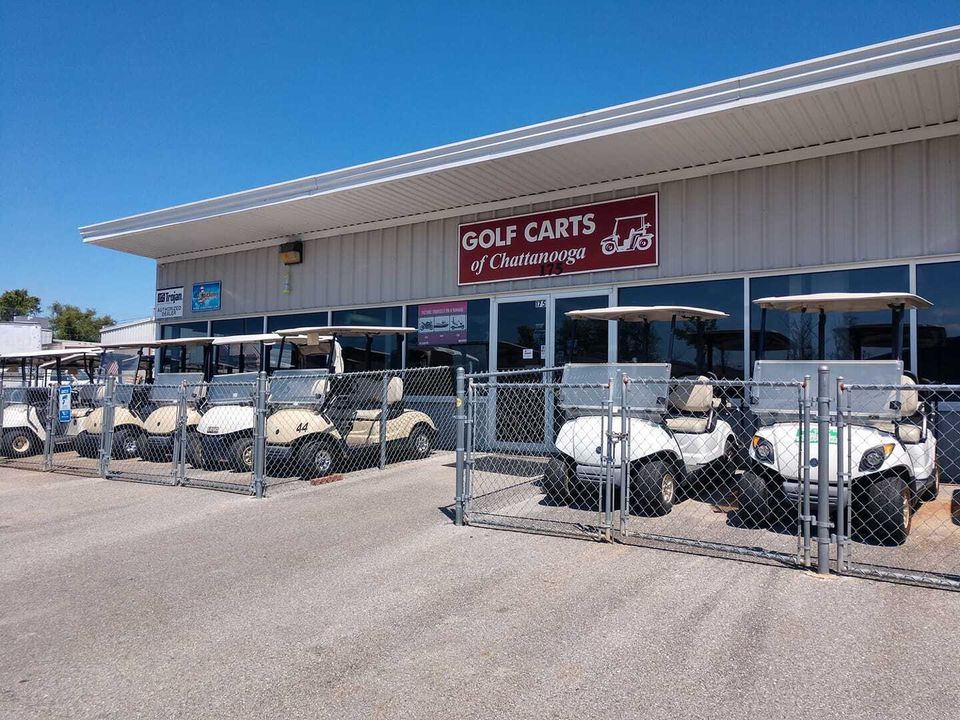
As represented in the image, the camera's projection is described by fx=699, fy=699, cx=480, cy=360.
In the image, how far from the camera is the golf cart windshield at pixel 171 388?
10258 mm

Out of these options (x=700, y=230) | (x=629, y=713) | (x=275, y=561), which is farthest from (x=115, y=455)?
(x=629, y=713)

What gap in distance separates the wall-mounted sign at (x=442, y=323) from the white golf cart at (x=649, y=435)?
4097 millimetres

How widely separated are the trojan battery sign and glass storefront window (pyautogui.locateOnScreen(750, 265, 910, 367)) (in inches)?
70.7

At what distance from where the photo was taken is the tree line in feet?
186

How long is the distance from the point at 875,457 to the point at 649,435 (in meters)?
1.86

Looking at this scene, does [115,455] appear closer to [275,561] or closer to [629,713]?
[275,561]

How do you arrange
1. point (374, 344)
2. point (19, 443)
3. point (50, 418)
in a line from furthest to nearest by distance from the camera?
point (374, 344) < point (19, 443) < point (50, 418)

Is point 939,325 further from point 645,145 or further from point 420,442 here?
point 420,442

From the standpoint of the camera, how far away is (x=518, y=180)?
1045 centimetres

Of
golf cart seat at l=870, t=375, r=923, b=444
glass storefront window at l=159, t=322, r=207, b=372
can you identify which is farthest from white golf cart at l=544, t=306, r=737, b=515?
glass storefront window at l=159, t=322, r=207, b=372

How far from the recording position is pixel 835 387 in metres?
6.27

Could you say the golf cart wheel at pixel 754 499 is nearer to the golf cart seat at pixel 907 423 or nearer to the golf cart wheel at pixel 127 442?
the golf cart seat at pixel 907 423

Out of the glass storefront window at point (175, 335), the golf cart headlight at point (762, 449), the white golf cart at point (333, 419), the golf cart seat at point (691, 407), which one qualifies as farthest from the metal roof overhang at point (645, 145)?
the golf cart headlight at point (762, 449)

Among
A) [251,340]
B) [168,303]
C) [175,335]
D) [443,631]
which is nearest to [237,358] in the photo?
[251,340]
